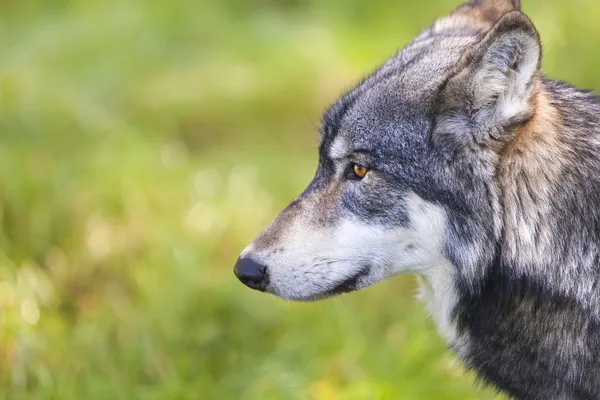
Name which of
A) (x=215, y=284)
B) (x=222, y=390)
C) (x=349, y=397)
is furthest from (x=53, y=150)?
(x=349, y=397)

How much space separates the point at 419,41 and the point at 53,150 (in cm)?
312

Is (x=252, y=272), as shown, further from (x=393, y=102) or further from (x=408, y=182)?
(x=393, y=102)

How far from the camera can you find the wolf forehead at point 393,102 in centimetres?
266

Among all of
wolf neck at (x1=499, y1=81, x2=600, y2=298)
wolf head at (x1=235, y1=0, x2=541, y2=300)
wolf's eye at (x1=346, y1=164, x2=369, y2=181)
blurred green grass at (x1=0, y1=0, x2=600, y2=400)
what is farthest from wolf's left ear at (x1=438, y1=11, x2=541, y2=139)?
blurred green grass at (x1=0, y1=0, x2=600, y2=400)

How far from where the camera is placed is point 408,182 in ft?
8.70

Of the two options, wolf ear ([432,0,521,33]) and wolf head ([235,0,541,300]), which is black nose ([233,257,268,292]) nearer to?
wolf head ([235,0,541,300])

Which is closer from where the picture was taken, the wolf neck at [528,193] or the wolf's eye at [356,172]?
the wolf neck at [528,193]

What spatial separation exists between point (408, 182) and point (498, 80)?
461 millimetres

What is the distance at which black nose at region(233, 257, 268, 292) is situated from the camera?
271 centimetres

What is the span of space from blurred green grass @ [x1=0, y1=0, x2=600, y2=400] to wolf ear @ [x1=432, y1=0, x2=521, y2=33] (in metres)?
1.07

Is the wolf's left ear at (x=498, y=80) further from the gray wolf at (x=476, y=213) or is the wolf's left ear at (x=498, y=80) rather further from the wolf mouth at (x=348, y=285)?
the wolf mouth at (x=348, y=285)

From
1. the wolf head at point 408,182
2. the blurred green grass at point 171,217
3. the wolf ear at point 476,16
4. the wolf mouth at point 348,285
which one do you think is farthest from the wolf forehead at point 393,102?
the blurred green grass at point 171,217

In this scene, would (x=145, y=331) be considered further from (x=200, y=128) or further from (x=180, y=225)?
(x=200, y=128)

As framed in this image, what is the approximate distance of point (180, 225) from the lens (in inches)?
191
